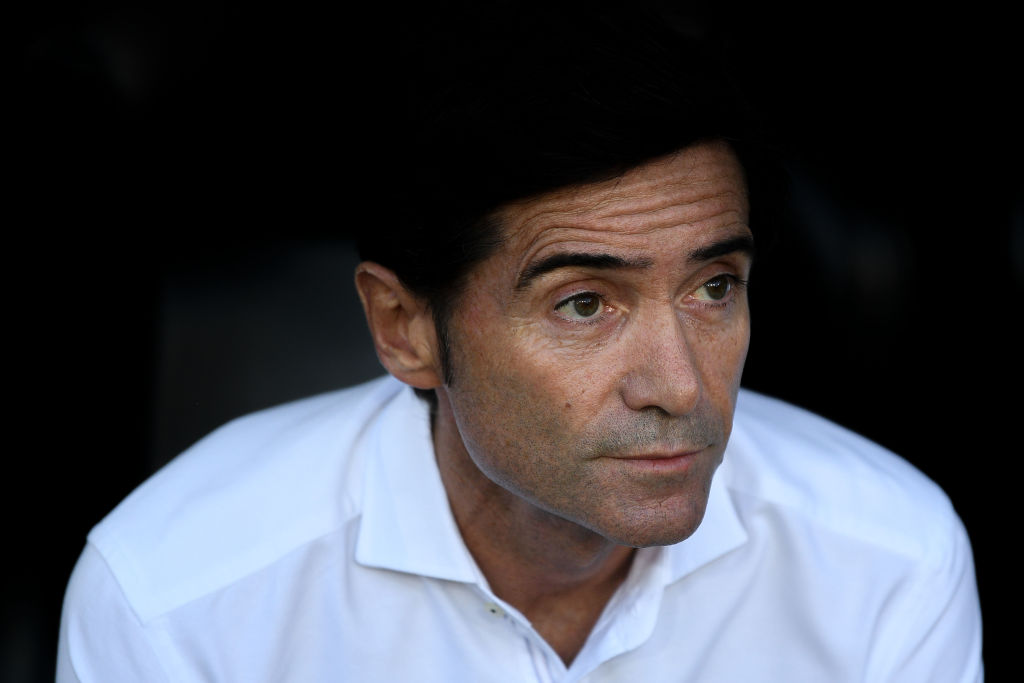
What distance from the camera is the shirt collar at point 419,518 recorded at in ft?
5.68

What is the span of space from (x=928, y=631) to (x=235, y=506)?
115 centimetres

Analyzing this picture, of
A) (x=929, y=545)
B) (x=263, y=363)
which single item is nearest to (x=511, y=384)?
(x=929, y=545)

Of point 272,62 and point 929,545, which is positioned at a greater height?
point 272,62

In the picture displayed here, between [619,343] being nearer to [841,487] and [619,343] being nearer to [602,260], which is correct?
[602,260]

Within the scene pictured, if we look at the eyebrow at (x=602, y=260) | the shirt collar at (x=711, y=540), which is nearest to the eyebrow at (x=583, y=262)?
the eyebrow at (x=602, y=260)

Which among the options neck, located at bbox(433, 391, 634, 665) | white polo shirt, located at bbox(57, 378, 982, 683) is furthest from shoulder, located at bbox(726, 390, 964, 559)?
neck, located at bbox(433, 391, 634, 665)

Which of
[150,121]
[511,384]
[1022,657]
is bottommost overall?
[1022,657]

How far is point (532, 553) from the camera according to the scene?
1795mm

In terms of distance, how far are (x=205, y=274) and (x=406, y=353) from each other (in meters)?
0.89

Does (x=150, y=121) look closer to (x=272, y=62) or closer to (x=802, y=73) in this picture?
(x=272, y=62)

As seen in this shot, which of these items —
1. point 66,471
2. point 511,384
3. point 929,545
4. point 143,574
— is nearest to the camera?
point 511,384

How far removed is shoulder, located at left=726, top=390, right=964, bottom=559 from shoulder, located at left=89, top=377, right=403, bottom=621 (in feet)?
2.16

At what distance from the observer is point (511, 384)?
1531mm

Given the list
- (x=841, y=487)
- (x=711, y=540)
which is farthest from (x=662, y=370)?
(x=841, y=487)
